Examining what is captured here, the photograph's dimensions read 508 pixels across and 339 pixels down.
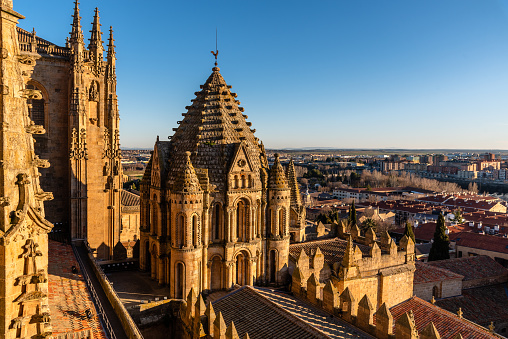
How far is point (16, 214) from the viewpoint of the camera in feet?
23.9

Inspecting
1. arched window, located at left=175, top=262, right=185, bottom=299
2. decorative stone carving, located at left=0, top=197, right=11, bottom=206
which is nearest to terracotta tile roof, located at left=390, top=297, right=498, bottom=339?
arched window, located at left=175, top=262, right=185, bottom=299

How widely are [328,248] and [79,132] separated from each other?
61.9 feet

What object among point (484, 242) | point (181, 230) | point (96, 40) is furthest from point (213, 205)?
point (484, 242)

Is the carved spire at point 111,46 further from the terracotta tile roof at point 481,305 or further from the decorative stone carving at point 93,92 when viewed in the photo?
the terracotta tile roof at point 481,305

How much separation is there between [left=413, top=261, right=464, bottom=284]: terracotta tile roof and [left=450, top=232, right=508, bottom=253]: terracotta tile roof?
715 inches

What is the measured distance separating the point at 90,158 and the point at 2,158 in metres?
18.3

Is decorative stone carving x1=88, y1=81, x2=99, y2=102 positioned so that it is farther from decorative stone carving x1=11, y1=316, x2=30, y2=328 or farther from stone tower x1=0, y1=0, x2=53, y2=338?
decorative stone carving x1=11, y1=316, x2=30, y2=328

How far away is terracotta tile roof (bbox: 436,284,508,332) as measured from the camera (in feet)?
104

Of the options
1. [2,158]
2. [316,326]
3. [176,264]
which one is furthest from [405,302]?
[2,158]

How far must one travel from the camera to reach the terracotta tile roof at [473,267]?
3894 cm

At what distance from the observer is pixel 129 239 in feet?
129

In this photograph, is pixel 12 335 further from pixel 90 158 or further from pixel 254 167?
pixel 90 158

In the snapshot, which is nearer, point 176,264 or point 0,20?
point 0,20

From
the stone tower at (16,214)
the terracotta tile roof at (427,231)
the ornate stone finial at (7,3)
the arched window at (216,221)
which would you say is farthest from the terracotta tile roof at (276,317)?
the terracotta tile roof at (427,231)
